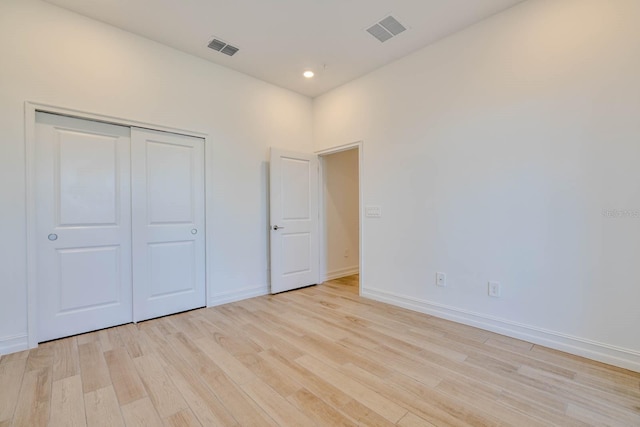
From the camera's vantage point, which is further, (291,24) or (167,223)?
(167,223)

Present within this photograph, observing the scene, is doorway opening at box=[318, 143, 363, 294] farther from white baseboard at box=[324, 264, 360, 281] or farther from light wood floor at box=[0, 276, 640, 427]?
light wood floor at box=[0, 276, 640, 427]

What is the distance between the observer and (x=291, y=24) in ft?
9.09

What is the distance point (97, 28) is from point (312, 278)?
374cm

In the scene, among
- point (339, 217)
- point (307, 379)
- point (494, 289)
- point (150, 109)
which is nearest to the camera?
point (307, 379)

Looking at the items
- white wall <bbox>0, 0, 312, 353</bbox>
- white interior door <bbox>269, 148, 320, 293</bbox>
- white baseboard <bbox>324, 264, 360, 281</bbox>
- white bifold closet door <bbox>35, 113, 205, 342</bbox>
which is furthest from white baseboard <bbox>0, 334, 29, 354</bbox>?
white baseboard <bbox>324, 264, 360, 281</bbox>

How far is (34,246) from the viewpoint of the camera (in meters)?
2.39

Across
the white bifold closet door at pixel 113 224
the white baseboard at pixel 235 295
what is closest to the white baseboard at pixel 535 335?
the white baseboard at pixel 235 295

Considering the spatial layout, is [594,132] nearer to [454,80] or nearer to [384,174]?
[454,80]

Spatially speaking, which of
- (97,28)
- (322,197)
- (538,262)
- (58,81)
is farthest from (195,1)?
(538,262)

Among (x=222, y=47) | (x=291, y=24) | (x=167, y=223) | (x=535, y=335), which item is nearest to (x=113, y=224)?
(x=167, y=223)

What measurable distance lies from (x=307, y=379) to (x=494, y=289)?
1.89 meters

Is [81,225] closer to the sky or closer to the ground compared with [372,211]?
closer to the ground

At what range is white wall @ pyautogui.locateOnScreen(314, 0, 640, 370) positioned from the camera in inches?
80.7

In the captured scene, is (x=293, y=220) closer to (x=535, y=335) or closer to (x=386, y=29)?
(x=386, y=29)
